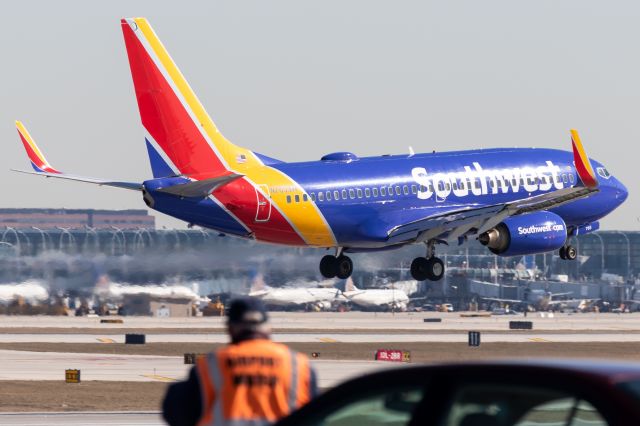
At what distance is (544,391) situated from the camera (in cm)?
941

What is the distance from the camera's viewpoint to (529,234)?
215 ft

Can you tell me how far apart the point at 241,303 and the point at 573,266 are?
178m

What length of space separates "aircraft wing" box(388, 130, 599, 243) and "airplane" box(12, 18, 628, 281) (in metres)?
0.05

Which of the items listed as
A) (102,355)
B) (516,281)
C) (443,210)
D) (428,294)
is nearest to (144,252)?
(102,355)

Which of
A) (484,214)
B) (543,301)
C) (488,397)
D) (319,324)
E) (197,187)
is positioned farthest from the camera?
(543,301)

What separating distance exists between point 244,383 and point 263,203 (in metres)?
49.0

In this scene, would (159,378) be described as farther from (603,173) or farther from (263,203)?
(603,173)

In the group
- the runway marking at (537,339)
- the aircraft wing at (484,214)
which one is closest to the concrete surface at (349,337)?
the runway marking at (537,339)

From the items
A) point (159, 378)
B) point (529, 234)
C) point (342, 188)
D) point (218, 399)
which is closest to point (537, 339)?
point (529, 234)

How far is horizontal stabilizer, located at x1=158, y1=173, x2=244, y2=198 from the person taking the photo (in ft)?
190

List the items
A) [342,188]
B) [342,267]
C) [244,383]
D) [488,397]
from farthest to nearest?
[342,267], [342,188], [244,383], [488,397]

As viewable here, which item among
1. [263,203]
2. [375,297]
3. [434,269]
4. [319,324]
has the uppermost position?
[263,203]

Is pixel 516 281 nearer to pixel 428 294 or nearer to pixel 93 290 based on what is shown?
pixel 428 294

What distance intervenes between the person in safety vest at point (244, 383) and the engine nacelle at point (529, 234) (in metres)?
54.5
